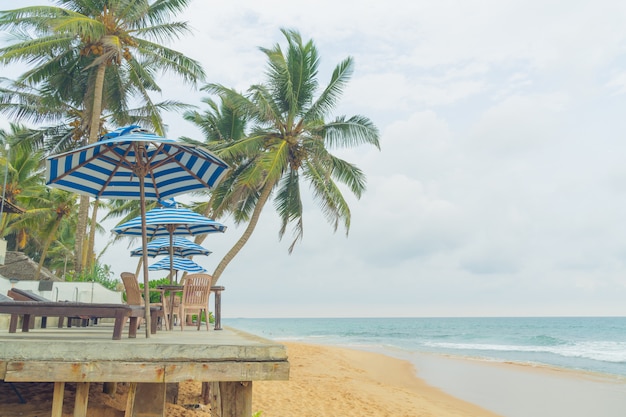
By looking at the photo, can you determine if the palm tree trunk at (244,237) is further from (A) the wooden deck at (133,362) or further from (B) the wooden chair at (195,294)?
(A) the wooden deck at (133,362)

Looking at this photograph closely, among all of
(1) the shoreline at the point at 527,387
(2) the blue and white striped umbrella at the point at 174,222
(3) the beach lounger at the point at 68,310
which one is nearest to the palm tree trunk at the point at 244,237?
Result: (2) the blue and white striped umbrella at the point at 174,222

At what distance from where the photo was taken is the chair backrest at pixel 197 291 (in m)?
7.54

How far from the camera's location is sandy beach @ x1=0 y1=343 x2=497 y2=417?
598 centimetres

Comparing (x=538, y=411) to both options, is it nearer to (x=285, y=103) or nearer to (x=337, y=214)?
(x=337, y=214)

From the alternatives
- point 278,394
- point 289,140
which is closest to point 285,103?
point 289,140

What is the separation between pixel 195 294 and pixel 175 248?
3.72 meters

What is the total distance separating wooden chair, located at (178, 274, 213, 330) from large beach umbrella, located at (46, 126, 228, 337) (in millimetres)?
1311

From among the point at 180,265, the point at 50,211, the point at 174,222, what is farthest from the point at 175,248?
the point at 50,211

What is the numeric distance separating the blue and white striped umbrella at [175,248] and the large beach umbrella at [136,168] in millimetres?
3007

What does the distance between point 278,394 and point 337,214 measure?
7.12m

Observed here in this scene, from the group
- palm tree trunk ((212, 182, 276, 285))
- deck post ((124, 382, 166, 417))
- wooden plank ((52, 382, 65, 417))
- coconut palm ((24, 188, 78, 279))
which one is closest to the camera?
wooden plank ((52, 382, 65, 417))

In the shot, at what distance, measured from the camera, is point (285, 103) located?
16250 mm

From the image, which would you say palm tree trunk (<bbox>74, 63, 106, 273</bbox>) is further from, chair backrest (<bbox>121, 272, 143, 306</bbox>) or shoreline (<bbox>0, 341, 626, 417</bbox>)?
chair backrest (<bbox>121, 272, 143, 306</bbox>)

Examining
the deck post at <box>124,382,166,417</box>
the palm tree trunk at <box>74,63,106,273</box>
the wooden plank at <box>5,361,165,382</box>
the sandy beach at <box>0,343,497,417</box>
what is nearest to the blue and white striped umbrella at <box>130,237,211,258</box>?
the sandy beach at <box>0,343,497,417</box>
